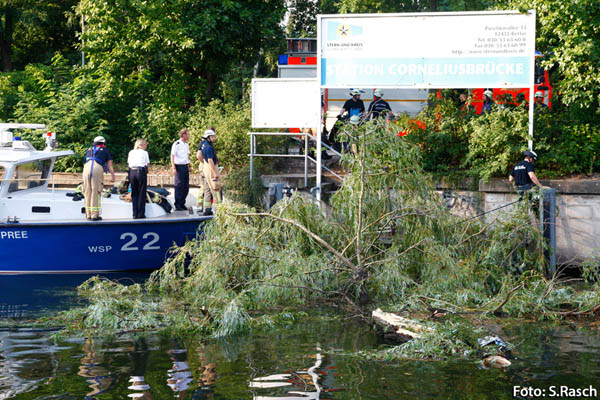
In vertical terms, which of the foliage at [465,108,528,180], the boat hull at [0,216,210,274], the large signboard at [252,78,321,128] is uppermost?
the large signboard at [252,78,321,128]

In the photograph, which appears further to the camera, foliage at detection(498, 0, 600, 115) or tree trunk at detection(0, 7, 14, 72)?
tree trunk at detection(0, 7, 14, 72)

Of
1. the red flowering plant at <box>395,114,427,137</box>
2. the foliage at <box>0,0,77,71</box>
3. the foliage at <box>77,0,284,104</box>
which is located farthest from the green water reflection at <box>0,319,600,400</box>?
the foliage at <box>0,0,77,71</box>

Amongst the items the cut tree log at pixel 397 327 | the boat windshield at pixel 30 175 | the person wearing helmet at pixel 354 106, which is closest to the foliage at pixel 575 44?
the person wearing helmet at pixel 354 106

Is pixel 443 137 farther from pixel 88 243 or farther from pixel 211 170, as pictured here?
pixel 88 243

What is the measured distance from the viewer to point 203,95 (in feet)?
72.8

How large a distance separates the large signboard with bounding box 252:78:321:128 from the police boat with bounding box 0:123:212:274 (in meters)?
2.28

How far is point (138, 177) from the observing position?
1450cm

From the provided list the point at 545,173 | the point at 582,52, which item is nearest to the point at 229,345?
the point at 545,173

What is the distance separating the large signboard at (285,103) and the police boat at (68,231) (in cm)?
228

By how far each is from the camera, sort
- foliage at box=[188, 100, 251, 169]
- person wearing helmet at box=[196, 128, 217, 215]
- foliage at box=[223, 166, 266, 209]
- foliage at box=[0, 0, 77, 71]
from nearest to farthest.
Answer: person wearing helmet at box=[196, 128, 217, 215], foliage at box=[223, 166, 266, 209], foliage at box=[188, 100, 251, 169], foliage at box=[0, 0, 77, 71]

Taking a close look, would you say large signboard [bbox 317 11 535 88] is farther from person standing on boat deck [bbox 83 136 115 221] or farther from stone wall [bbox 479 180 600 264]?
person standing on boat deck [bbox 83 136 115 221]

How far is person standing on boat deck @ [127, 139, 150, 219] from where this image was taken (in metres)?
14.4

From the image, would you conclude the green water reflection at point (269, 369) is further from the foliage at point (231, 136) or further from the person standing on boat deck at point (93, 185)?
the foliage at point (231, 136)

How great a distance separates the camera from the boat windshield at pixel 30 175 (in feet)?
49.1
